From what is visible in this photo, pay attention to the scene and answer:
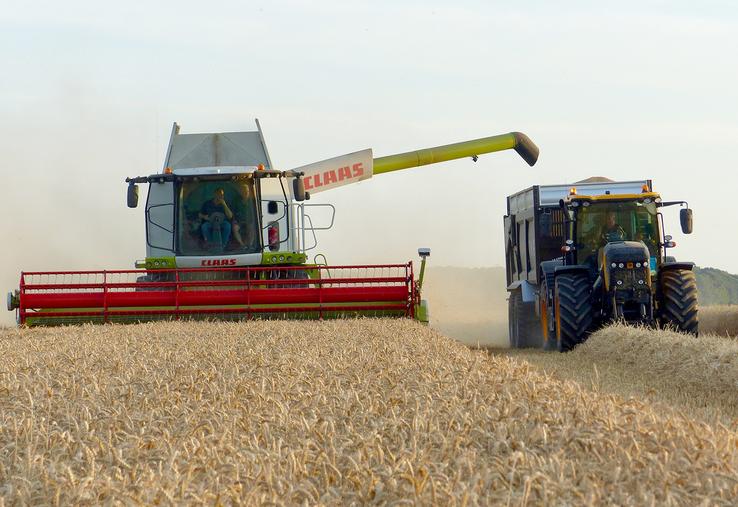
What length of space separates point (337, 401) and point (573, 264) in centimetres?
955

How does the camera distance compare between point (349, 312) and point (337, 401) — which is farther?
point (349, 312)

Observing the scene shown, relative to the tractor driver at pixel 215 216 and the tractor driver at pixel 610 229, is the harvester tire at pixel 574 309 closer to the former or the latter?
the tractor driver at pixel 610 229

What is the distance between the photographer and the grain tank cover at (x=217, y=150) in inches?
687

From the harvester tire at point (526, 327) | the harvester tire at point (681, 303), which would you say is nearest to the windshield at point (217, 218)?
the harvester tire at point (526, 327)

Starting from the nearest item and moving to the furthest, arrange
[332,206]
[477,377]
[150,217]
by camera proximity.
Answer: [477,377]
[332,206]
[150,217]

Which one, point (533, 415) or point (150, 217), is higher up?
point (150, 217)

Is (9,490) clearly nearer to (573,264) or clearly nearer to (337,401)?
(337,401)

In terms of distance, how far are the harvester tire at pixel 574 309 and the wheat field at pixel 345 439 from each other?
5877mm

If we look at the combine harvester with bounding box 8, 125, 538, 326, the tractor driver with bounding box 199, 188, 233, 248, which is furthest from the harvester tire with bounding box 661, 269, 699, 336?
the tractor driver with bounding box 199, 188, 233, 248

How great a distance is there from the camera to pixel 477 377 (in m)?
7.39

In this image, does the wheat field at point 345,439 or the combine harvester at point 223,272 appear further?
the combine harvester at point 223,272

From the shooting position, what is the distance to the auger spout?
1997 centimetres

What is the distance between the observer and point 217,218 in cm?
1641

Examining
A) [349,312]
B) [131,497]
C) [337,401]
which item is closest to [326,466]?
[131,497]
